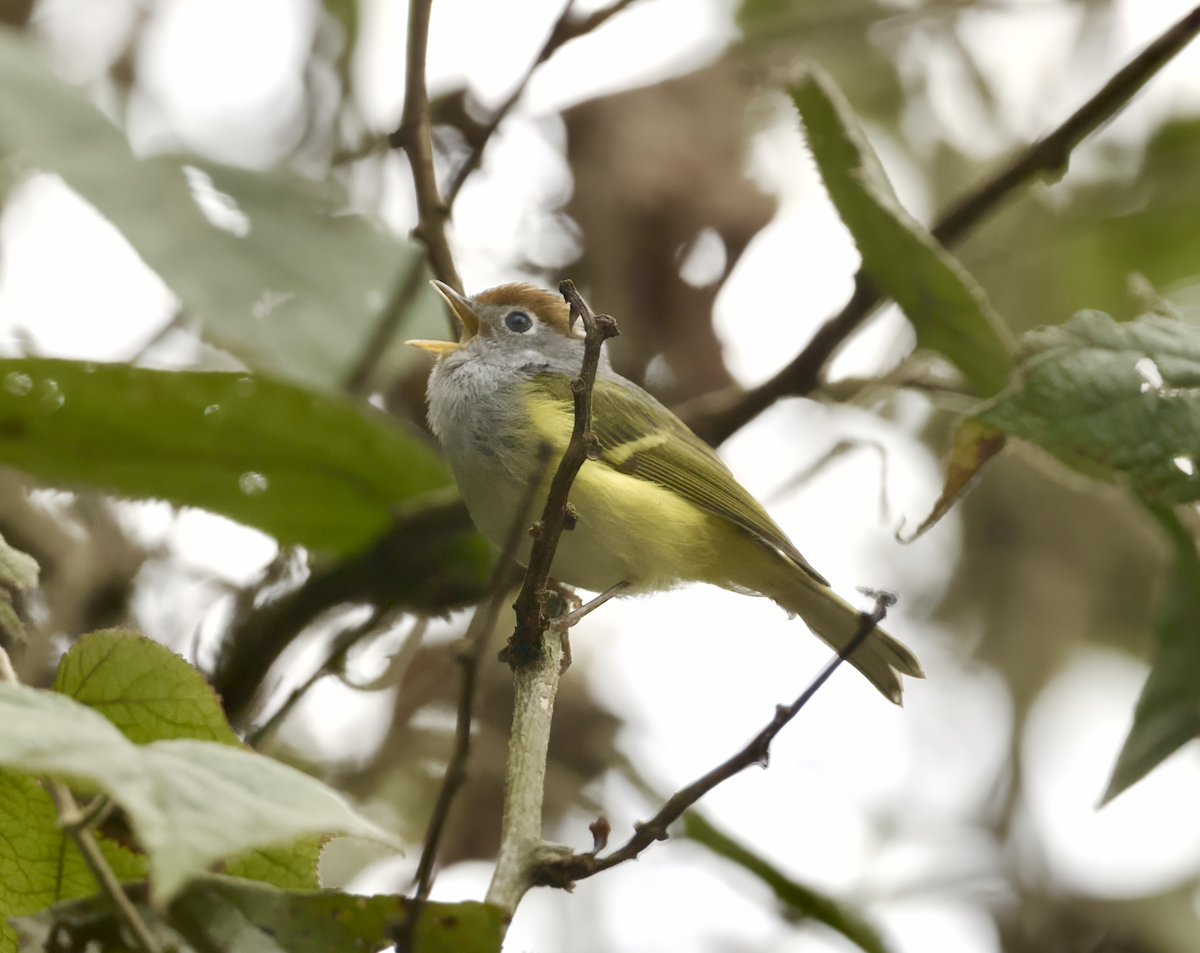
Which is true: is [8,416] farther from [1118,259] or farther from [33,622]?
[1118,259]

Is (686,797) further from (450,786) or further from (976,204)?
(976,204)

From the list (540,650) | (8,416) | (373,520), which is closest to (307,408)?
(373,520)

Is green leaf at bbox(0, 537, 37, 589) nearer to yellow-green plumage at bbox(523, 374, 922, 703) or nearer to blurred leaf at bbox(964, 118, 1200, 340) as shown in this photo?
yellow-green plumage at bbox(523, 374, 922, 703)

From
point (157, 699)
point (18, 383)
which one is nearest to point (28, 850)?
point (157, 699)

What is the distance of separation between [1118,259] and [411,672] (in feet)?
7.65

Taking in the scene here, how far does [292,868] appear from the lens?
136cm

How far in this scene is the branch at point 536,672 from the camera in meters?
1.20

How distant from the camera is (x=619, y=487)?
2.45 meters

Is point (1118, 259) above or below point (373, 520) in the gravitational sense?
above

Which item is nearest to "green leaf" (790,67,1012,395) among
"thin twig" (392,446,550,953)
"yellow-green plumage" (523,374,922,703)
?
"yellow-green plumage" (523,374,922,703)

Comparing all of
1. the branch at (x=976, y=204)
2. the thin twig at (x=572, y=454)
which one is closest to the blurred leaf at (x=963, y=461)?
the branch at (x=976, y=204)

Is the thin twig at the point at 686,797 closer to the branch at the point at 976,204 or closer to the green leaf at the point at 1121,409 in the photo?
the green leaf at the point at 1121,409

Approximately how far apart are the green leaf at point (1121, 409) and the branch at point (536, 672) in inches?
20.1

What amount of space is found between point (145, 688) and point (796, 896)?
131 centimetres
